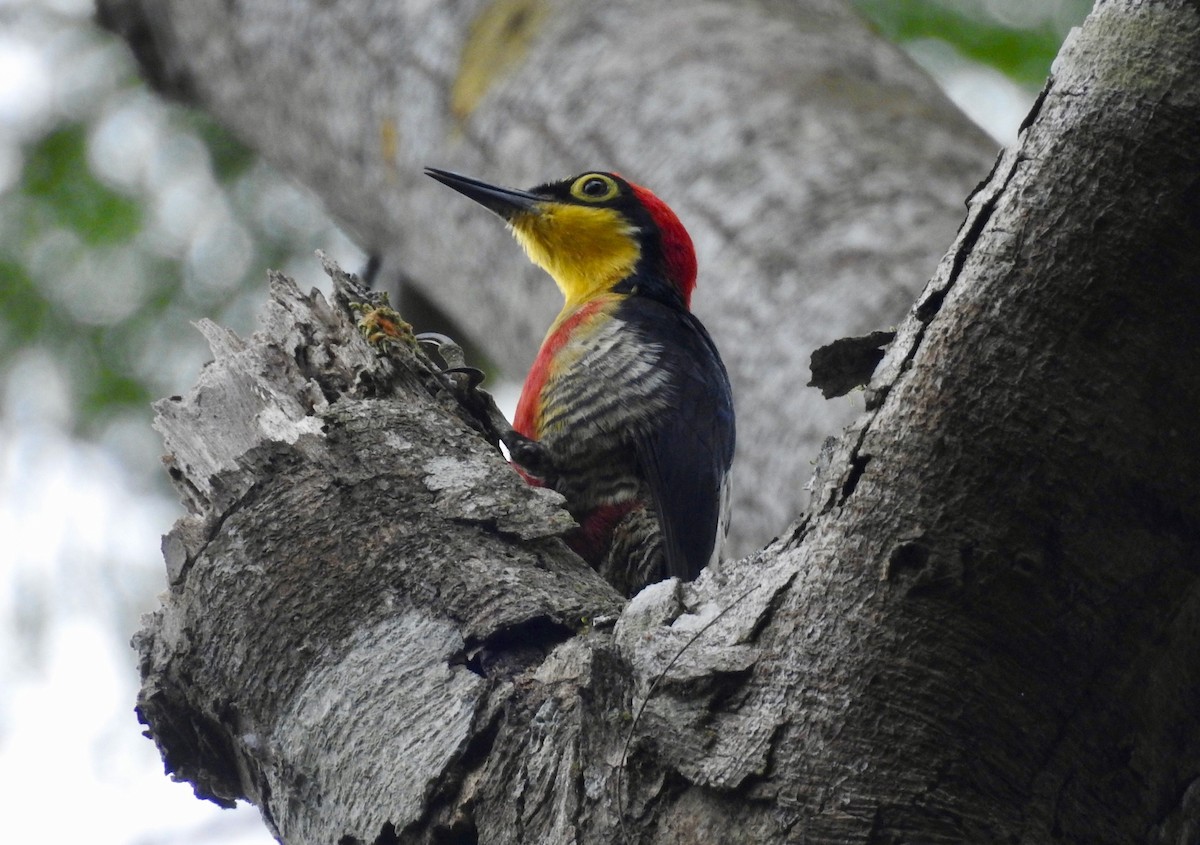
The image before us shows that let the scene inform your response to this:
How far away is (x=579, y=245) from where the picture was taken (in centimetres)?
504

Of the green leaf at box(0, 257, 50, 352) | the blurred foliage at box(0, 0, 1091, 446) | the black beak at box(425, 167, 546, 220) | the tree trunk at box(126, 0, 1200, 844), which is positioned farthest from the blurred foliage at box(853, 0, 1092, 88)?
the tree trunk at box(126, 0, 1200, 844)

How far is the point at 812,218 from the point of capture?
4051 millimetres

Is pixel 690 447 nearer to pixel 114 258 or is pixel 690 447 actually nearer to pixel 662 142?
pixel 662 142

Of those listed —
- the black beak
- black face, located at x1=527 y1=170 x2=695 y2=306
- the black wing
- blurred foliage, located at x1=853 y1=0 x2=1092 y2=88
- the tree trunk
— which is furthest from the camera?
blurred foliage, located at x1=853 y1=0 x2=1092 y2=88

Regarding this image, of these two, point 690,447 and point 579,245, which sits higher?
point 579,245

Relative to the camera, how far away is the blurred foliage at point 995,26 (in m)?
6.39

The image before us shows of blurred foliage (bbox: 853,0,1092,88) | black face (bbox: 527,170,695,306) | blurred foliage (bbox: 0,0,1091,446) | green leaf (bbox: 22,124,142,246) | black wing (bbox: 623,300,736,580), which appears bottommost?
black wing (bbox: 623,300,736,580)

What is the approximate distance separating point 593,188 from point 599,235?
200mm

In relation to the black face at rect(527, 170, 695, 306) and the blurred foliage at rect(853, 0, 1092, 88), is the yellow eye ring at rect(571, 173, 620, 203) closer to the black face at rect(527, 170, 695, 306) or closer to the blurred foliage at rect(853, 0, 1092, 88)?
the black face at rect(527, 170, 695, 306)

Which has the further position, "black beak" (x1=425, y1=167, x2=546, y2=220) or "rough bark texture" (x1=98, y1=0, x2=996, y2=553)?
"black beak" (x1=425, y1=167, x2=546, y2=220)

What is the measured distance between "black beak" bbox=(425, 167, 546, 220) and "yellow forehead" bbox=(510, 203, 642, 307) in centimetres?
3

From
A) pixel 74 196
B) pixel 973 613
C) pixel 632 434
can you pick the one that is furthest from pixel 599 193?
pixel 973 613

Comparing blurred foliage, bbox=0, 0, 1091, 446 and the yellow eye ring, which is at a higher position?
blurred foliage, bbox=0, 0, 1091, 446

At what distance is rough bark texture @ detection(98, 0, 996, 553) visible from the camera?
389 cm
